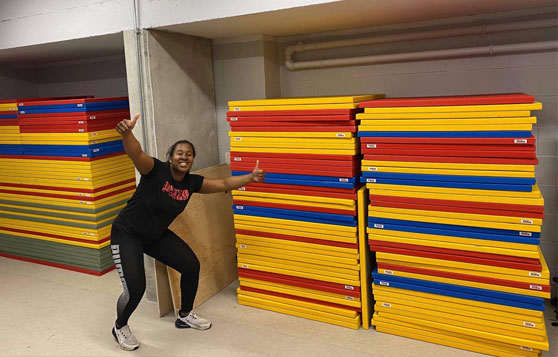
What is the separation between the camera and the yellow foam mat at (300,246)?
11.9ft

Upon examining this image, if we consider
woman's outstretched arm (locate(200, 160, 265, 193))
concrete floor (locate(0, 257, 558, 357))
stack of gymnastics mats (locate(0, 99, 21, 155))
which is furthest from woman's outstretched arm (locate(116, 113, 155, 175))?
stack of gymnastics mats (locate(0, 99, 21, 155))

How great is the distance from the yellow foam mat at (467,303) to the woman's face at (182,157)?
1.68m

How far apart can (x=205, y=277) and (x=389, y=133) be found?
2.12 meters

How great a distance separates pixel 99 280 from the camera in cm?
488

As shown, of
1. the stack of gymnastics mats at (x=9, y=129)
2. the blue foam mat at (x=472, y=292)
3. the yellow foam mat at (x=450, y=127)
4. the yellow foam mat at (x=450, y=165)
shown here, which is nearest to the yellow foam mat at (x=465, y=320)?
the blue foam mat at (x=472, y=292)

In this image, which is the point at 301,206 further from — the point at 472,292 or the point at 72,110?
the point at 72,110

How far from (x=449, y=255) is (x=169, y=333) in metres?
2.20

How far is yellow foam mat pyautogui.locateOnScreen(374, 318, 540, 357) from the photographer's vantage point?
3.20 m

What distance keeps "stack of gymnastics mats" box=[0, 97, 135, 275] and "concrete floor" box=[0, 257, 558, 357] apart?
719mm

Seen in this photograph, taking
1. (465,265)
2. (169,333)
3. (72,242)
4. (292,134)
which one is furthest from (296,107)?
(72,242)

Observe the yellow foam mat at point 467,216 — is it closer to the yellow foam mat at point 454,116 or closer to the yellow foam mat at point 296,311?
the yellow foam mat at point 454,116

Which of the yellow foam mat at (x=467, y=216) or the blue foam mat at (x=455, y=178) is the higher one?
the blue foam mat at (x=455, y=178)

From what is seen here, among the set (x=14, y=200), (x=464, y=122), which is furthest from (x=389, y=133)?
(x=14, y=200)

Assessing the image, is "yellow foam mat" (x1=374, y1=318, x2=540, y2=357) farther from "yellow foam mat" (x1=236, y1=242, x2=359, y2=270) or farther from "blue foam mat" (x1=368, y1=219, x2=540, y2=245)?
"blue foam mat" (x1=368, y1=219, x2=540, y2=245)
